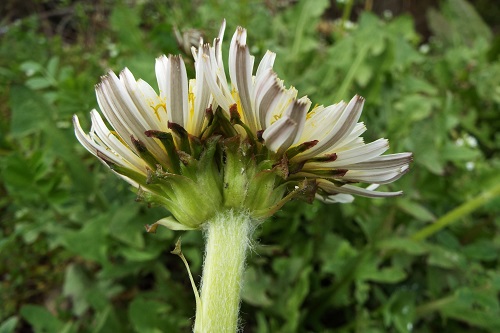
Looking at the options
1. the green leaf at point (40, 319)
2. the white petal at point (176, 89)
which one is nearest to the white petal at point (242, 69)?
the white petal at point (176, 89)

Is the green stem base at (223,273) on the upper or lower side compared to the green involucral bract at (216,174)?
lower

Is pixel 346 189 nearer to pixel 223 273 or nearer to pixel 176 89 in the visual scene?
pixel 223 273

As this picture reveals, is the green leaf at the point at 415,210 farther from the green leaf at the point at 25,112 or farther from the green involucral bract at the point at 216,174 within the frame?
the green leaf at the point at 25,112

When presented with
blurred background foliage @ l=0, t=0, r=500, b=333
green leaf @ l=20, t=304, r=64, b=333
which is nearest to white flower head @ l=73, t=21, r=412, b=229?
blurred background foliage @ l=0, t=0, r=500, b=333

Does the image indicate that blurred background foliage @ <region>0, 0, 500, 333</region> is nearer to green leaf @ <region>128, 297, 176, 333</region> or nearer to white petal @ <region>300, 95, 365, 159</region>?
green leaf @ <region>128, 297, 176, 333</region>

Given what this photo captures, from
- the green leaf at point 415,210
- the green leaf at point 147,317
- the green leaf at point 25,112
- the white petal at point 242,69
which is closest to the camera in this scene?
the white petal at point 242,69

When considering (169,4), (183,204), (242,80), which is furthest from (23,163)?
(169,4)
